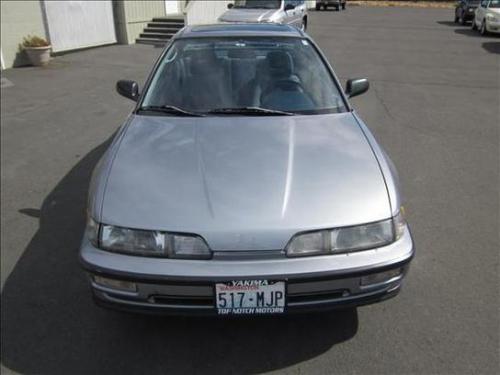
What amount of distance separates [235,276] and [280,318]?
74 cm

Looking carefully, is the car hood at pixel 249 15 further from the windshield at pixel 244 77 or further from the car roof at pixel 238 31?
the windshield at pixel 244 77

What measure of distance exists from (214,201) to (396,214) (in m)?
0.91

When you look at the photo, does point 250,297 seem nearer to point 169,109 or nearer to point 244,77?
point 169,109

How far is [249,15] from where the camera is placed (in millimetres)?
12344

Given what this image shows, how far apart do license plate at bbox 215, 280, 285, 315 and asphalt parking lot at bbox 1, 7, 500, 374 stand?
1.39ft

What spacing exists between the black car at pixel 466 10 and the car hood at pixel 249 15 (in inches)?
544

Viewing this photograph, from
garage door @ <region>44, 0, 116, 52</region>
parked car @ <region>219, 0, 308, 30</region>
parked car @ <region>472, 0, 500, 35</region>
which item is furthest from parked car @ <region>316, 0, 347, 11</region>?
garage door @ <region>44, 0, 116, 52</region>

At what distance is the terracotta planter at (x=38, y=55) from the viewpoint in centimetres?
1075

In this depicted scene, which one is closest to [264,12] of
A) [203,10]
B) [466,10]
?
[203,10]

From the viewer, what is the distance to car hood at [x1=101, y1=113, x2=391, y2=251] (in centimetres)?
203

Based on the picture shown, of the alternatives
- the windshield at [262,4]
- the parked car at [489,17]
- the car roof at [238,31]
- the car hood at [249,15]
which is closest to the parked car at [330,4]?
the parked car at [489,17]

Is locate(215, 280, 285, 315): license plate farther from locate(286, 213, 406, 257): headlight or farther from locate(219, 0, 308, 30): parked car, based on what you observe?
locate(219, 0, 308, 30): parked car

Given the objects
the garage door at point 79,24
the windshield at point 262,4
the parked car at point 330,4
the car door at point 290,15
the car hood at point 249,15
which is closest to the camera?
Answer: the garage door at point 79,24

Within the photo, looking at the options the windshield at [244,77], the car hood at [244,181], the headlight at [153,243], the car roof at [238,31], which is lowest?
the headlight at [153,243]
